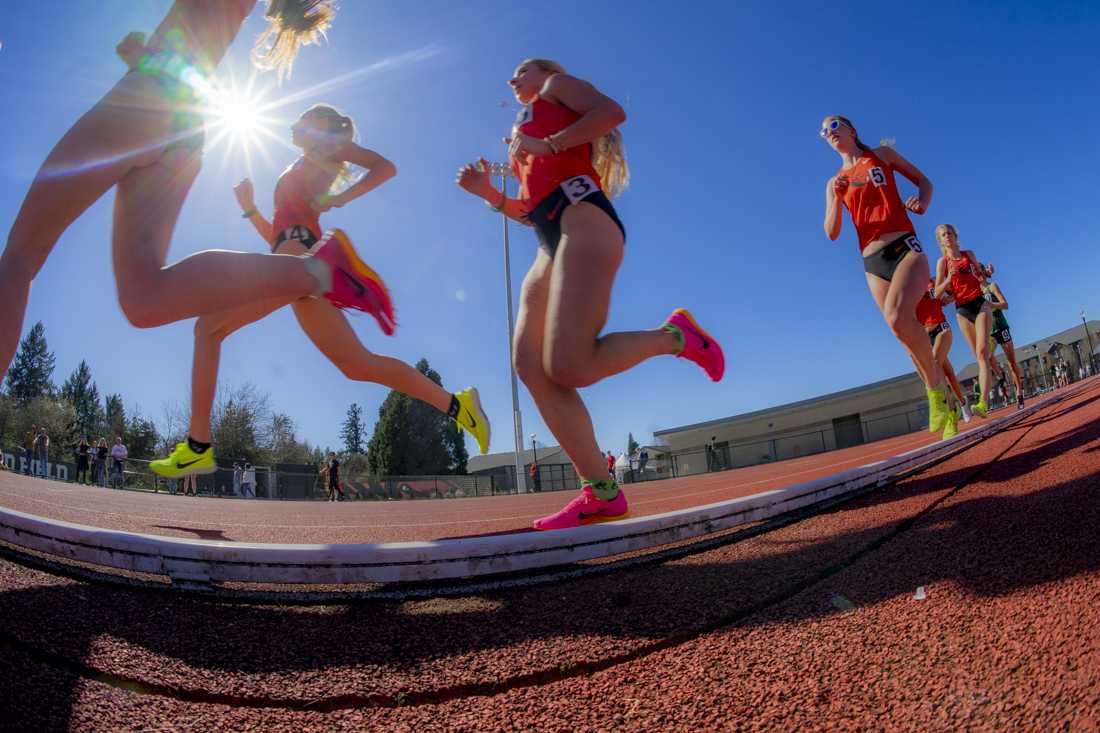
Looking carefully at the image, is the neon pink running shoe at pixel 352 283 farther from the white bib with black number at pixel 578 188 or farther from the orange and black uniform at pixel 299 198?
the white bib with black number at pixel 578 188

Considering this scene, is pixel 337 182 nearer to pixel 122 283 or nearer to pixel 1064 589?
pixel 122 283

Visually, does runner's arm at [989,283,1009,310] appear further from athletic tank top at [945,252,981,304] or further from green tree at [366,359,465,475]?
→ green tree at [366,359,465,475]

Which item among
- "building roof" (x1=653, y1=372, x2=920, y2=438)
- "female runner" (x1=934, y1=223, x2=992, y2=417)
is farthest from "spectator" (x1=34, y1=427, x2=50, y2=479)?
"building roof" (x1=653, y1=372, x2=920, y2=438)

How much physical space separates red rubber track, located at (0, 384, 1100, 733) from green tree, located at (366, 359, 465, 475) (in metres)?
23.0

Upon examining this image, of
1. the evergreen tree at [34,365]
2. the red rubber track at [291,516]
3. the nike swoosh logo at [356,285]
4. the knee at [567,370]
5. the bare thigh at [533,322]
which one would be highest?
the evergreen tree at [34,365]

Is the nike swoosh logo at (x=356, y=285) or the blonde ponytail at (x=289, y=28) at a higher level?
the blonde ponytail at (x=289, y=28)

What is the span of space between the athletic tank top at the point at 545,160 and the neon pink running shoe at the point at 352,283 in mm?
813

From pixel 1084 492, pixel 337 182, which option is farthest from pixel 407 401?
pixel 1084 492

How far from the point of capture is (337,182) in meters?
3.22

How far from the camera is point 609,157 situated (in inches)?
109

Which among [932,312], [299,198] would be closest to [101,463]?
[299,198]

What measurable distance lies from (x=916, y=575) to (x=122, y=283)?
254cm

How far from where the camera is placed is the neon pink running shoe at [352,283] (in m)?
2.29

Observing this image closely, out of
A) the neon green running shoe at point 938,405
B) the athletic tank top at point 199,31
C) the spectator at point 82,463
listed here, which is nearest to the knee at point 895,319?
the neon green running shoe at point 938,405
